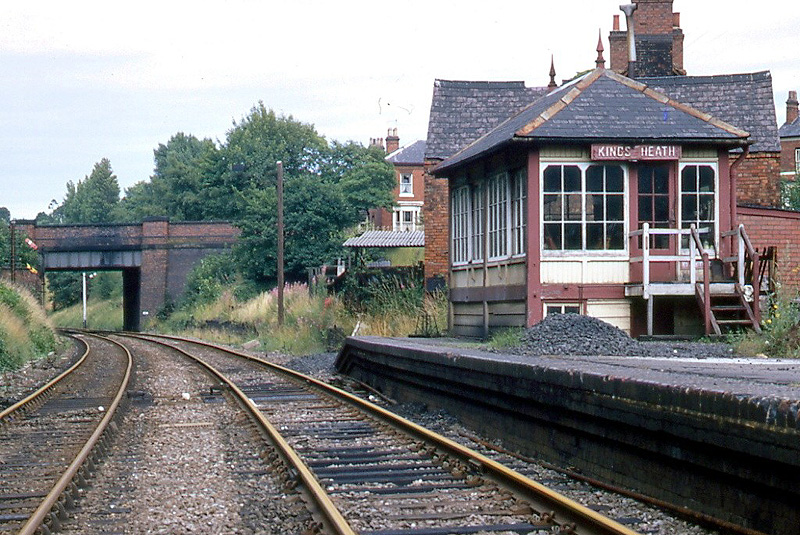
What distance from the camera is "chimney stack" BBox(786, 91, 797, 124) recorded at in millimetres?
69312

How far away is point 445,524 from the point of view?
610cm

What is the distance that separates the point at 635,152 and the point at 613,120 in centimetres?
84

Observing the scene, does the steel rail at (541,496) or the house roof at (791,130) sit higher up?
the house roof at (791,130)

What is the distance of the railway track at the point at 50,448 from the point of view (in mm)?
6660

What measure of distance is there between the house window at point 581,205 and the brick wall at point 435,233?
7979mm

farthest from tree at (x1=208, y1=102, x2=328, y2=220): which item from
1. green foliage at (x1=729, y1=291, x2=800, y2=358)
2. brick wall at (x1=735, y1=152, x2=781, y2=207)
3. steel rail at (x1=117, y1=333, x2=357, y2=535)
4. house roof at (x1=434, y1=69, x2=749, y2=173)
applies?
steel rail at (x1=117, y1=333, x2=357, y2=535)

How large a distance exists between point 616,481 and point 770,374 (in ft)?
6.84

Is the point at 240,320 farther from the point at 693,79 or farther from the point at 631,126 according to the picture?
the point at 631,126

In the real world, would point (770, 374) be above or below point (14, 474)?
above

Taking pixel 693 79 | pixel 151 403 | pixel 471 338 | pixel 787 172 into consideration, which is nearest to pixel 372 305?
pixel 471 338

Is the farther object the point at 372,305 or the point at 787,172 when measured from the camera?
the point at 787,172

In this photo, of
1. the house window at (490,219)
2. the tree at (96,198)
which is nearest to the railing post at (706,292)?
the house window at (490,219)

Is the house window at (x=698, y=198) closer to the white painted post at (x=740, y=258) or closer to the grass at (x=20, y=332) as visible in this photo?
the white painted post at (x=740, y=258)

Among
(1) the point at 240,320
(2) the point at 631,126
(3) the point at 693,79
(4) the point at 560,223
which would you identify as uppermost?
(3) the point at 693,79
